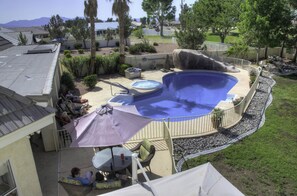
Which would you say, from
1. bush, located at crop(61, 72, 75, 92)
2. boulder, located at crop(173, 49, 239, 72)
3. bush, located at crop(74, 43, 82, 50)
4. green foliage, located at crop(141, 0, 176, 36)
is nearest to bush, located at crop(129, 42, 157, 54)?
boulder, located at crop(173, 49, 239, 72)

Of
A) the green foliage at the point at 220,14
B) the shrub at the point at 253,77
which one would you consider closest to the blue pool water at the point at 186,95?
the shrub at the point at 253,77

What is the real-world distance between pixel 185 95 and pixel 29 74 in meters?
14.7

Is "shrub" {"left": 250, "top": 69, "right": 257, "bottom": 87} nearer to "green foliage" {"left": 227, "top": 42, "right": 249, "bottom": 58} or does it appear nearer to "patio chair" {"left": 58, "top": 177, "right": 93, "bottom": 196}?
"green foliage" {"left": 227, "top": 42, "right": 249, "bottom": 58}

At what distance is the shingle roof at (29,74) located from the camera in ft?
30.6

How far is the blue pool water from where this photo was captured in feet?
62.5

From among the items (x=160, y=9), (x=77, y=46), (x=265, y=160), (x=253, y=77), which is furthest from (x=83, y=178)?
(x=160, y=9)

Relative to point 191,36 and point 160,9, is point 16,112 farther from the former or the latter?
point 160,9

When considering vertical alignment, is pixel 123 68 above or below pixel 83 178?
above

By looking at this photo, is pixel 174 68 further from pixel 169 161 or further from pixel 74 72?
pixel 169 161

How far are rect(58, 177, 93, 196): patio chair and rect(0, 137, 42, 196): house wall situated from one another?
824 millimetres

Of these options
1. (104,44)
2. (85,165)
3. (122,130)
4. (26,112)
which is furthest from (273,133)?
(104,44)

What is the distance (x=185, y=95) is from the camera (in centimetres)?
2303

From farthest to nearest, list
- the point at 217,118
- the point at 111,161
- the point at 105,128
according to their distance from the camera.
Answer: the point at 217,118 < the point at 111,161 < the point at 105,128

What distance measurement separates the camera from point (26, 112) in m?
6.32
